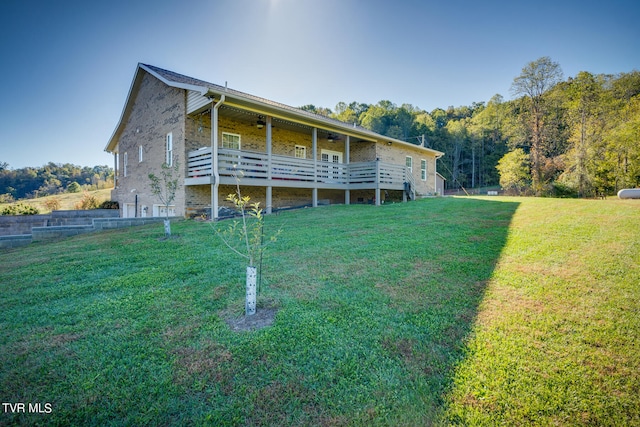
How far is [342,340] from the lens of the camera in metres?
2.71

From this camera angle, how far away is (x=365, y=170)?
47.3 feet

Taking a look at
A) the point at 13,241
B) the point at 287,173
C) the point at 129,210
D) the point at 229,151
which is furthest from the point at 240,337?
the point at 129,210

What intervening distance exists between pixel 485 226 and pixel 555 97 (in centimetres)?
2731

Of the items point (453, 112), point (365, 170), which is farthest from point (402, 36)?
point (453, 112)

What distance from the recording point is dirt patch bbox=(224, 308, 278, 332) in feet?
9.79

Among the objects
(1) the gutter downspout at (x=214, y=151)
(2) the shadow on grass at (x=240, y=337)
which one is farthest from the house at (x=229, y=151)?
(2) the shadow on grass at (x=240, y=337)

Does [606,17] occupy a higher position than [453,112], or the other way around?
[453,112]

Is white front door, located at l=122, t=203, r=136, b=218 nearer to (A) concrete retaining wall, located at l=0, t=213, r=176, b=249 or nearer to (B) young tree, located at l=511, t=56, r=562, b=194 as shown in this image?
(A) concrete retaining wall, located at l=0, t=213, r=176, b=249

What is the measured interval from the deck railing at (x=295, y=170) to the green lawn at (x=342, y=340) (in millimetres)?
4804

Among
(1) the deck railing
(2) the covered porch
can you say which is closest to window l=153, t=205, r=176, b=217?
(2) the covered porch

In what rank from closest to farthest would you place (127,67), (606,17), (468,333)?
1. (468,333)
2. (606,17)
3. (127,67)

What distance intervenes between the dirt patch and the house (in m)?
5.82

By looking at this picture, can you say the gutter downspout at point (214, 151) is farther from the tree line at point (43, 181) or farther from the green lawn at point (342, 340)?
the tree line at point (43, 181)

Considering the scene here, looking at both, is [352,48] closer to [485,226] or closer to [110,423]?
[485,226]
